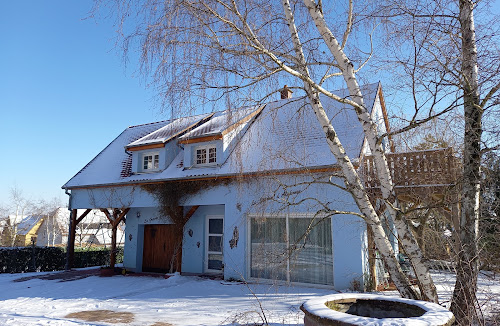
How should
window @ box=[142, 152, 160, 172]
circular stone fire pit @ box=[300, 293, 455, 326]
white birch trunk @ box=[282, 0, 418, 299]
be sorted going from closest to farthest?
circular stone fire pit @ box=[300, 293, 455, 326], white birch trunk @ box=[282, 0, 418, 299], window @ box=[142, 152, 160, 172]

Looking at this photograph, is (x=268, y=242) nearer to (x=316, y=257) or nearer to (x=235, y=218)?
(x=235, y=218)

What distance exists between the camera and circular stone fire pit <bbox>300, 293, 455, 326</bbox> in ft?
10.1

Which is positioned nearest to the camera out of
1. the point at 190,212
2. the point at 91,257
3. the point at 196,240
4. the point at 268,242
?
the point at 268,242

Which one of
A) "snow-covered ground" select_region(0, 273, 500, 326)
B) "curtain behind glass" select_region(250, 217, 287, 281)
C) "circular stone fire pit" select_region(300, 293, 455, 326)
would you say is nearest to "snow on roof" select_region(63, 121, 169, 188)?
"snow-covered ground" select_region(0, 273, 500, 326)

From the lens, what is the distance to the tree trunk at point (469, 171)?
4.68m

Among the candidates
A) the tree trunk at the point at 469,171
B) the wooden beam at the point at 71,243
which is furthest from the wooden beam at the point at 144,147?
the tree trunk at the point at 469,171

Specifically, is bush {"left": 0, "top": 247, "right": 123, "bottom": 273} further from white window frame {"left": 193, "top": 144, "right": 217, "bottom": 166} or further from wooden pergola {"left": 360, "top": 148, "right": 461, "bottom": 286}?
wooden pergola {"left": 360, "top": 148, "right": 461, "bottom": 286}

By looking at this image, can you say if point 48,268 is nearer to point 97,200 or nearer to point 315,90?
point 97,200

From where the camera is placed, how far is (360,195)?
480 cm

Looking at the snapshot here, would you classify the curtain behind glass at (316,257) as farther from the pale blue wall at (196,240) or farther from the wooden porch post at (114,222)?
the wooden porch post at (114,222)

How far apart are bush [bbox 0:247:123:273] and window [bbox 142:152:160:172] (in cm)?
543

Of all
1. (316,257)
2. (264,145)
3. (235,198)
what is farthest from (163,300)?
(264,145)

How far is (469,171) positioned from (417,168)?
12.7 ft

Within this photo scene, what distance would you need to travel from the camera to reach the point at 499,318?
15.3ft
